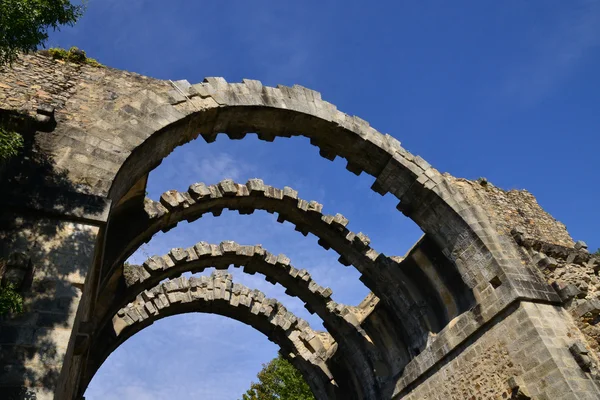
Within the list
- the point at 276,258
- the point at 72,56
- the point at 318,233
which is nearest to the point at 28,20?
the point at 72,56

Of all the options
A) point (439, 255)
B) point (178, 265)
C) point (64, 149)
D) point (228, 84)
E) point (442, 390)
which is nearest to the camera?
point (64, 149)

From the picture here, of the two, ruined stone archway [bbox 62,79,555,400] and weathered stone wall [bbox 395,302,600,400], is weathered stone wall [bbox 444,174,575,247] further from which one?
weathered stone wall [bbox 395,302,600,400]

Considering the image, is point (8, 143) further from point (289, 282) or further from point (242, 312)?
point (242, 312)

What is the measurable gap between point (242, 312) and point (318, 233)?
395 cm

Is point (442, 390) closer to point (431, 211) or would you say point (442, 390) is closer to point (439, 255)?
point (439, 255)

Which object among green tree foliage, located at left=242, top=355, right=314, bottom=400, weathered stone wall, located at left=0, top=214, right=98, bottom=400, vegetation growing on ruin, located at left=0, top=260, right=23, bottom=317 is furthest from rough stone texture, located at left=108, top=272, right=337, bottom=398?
green tree foliage, located at left=242, top=355, right=314, bottom=400

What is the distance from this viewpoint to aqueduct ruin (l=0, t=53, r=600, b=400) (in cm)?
473

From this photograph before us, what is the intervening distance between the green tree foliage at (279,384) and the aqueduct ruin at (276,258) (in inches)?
457

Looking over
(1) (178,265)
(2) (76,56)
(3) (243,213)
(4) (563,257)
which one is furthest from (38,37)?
(4) (563,257)

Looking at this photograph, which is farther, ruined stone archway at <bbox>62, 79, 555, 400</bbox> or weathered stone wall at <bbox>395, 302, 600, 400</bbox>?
ruined stone archway at <bbox>62, 79, 555, 400</bbox>

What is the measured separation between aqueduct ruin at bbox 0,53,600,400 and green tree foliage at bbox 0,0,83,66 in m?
0.87

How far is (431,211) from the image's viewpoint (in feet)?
28.6

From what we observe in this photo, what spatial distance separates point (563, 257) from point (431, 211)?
2.51m

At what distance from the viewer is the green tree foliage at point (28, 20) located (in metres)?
4.14
